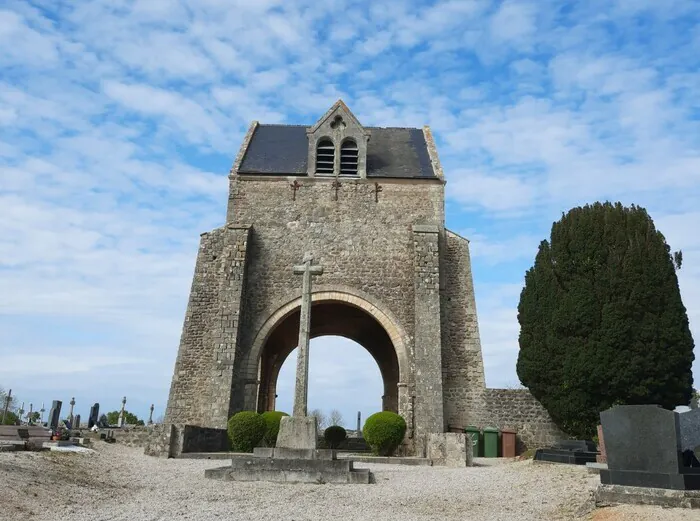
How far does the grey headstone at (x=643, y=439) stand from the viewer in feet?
23.3

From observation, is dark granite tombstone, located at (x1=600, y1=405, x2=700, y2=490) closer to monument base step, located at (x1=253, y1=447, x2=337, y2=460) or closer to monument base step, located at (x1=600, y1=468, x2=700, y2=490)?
monument base step, located at (x1=600, y1=468, x2=700, y2=490)

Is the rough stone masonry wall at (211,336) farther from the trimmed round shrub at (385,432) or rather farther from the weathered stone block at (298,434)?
the weathered stone block at (298,434)

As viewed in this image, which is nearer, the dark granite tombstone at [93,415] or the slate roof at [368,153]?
the slate roof at [368,153]

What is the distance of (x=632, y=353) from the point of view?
14820 mm

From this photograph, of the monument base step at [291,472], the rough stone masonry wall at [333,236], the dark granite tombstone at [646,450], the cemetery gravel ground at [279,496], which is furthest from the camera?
the rough stone masonry wall at [333,236]

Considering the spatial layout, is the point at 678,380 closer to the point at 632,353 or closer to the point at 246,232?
the point at 632,353

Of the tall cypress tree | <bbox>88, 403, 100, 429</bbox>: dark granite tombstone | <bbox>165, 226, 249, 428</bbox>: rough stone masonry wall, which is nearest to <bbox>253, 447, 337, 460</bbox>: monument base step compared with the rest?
<bbox>165, 226, 249, 428</bbox>: rough stone masonry wall

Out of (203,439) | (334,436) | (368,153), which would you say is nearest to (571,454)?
(203,439)

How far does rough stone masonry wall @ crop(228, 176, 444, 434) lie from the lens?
58.1ft

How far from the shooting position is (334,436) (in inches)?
736

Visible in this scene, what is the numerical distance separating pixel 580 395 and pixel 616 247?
3.82 m

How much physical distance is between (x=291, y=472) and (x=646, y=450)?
15.9ft

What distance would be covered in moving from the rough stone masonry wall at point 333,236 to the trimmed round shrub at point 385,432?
1.87m

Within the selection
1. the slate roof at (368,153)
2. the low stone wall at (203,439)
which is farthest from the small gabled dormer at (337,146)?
the low stone wall at (203,439)
